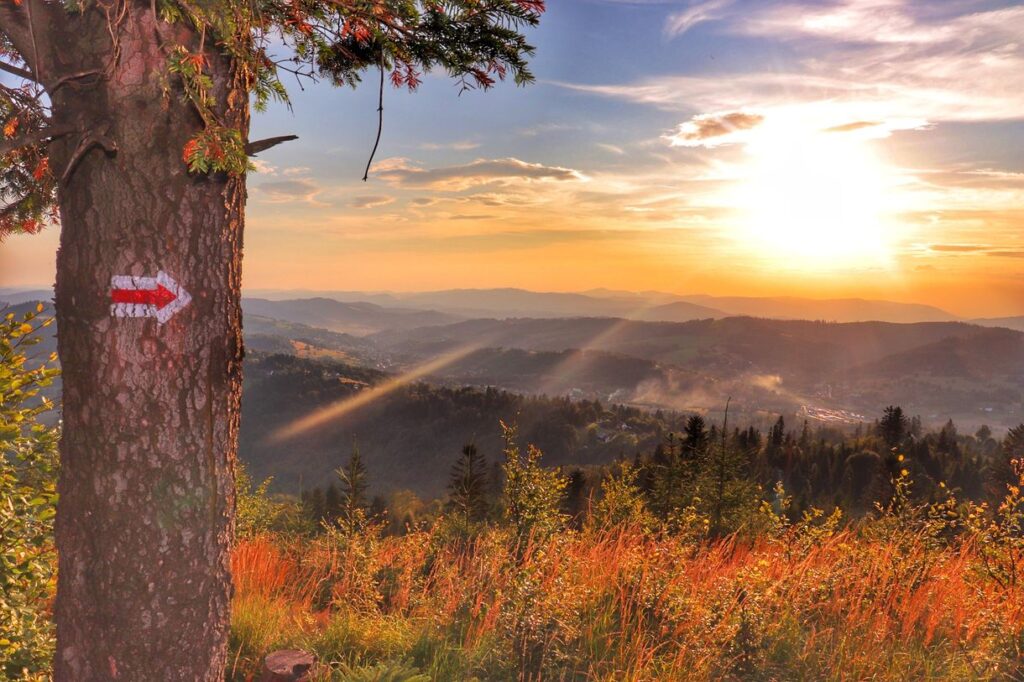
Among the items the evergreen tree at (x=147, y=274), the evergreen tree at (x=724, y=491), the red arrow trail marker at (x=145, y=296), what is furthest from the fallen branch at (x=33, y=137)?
the evergreen tree at (x=724, y=491)

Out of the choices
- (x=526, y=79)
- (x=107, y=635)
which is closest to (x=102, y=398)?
(x=107, y=635)

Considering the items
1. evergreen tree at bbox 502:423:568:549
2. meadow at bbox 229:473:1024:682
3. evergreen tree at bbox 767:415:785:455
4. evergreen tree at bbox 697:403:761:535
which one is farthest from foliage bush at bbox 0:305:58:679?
evergreen tree at bbox 767:415:785:455

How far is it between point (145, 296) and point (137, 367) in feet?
1.11

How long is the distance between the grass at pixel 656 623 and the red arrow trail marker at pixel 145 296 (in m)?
2.51

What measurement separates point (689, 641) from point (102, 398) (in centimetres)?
406

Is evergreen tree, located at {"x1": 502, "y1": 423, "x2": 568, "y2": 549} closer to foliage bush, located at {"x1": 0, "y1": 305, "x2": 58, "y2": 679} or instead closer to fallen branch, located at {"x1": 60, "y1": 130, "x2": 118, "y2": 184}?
foliage bush, located at {"x1": 0, "y1": 305, "x2": 58, "y2": 679}

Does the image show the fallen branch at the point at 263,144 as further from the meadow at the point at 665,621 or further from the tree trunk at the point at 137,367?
the meadow at the point at 665,621

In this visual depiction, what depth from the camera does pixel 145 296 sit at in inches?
108

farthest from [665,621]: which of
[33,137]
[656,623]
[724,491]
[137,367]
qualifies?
[724,491]

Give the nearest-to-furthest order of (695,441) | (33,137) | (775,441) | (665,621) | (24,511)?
(33,137), (24,511), (665,621), (695,441), (775,441)

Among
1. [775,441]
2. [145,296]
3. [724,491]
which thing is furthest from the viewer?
[775,441]

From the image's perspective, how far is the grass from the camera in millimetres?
4137

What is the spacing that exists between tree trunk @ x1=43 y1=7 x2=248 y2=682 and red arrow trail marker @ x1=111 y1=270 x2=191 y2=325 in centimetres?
3

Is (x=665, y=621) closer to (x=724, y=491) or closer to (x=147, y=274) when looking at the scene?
(x=147, y=274)
